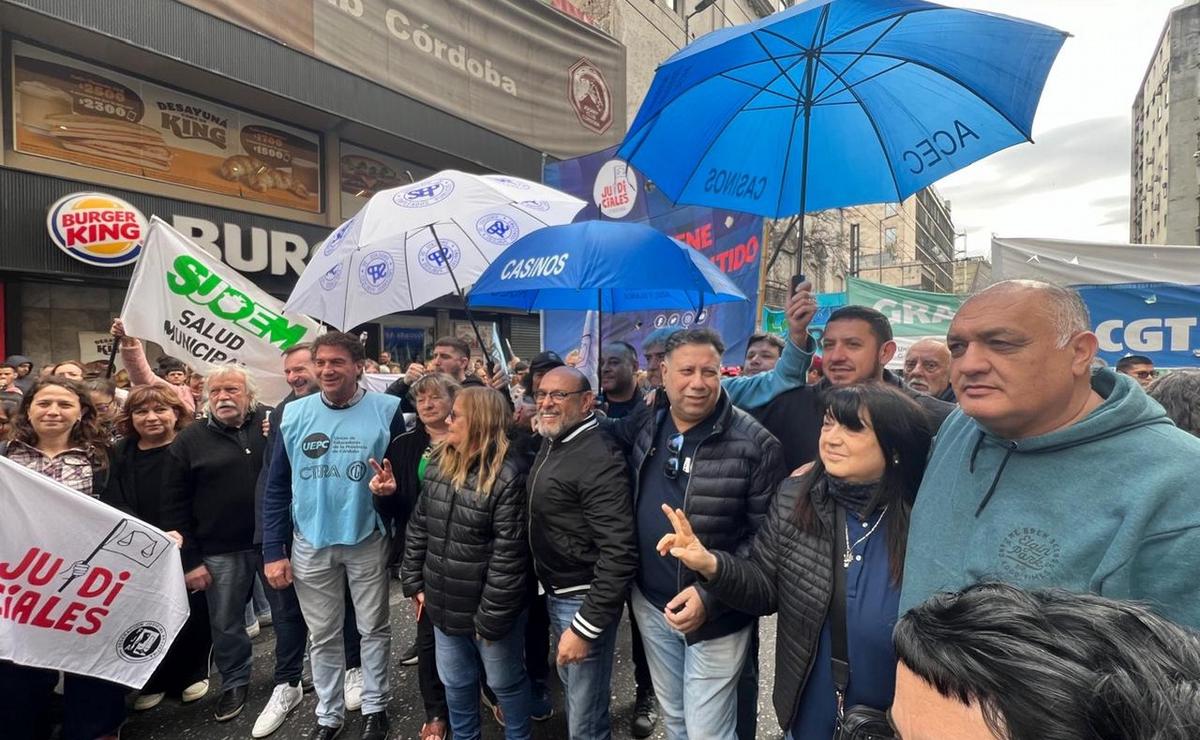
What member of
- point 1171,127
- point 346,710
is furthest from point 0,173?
point 1171,127

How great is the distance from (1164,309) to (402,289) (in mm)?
6700

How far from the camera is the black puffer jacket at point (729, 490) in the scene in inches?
89.2

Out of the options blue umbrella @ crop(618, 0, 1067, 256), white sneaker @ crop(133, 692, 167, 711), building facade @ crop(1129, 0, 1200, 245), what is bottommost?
white sneaker @ crop(133, 692, 167, 711)

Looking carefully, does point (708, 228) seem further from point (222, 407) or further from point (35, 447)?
point (35, 447)

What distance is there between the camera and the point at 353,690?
3391 millimetres

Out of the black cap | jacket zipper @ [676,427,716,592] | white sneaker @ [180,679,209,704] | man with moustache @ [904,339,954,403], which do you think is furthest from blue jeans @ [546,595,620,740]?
man with moustache @ [904,339,954,403]

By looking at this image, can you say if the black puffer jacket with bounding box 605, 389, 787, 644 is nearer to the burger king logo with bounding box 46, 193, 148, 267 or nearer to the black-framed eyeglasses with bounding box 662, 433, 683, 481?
the black-framed eyeglasses with bounding box 662, 433, 683, 481

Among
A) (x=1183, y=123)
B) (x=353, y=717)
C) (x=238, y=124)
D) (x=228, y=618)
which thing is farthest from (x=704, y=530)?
(x=1183, y=123)

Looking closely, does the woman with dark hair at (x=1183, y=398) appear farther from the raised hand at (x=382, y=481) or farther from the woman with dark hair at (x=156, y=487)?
the woman with dark hair at (x=156, y=487)

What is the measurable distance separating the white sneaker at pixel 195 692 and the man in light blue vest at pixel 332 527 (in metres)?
1.00

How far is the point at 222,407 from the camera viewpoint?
344 centimetres

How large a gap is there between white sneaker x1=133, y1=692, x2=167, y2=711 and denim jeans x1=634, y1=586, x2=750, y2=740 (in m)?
3.10

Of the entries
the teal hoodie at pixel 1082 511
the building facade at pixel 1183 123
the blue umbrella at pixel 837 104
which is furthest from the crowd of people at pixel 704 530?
the building facade at pixel 1183 123

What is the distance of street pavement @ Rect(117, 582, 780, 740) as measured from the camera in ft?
10.4
